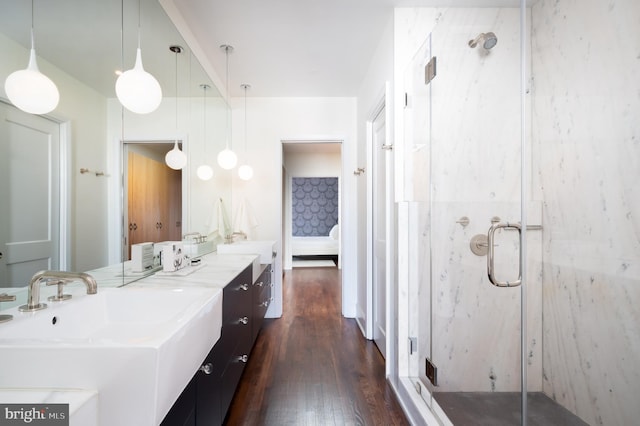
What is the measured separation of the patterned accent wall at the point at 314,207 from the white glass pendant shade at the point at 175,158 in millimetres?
5498

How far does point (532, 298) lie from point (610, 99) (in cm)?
115

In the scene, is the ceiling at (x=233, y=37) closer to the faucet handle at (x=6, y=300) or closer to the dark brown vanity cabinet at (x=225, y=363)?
the faucet handle at (x=6, y=300)

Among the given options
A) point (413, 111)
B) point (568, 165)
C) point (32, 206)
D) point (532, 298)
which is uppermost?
point (413, 111)

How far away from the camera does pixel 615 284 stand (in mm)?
1396

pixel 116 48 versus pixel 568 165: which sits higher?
pixel 116 48

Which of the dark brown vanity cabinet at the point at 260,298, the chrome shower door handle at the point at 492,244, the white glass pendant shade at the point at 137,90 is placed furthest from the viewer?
the dark brown vanity cabinet at the point at 260,298

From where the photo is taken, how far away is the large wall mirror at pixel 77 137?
33.8 inches

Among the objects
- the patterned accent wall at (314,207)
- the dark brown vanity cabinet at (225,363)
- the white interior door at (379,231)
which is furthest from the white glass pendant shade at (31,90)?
the patterned accent wall at (314,207)

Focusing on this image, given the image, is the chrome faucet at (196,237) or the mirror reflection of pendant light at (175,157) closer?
the mirror reflection of pendant light at (175,157)

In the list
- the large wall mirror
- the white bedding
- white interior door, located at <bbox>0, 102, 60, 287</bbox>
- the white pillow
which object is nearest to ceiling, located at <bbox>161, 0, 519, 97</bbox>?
the large wall mirror

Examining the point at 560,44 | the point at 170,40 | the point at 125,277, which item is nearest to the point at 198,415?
the point at 125,277

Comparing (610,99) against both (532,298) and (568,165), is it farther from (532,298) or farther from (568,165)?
(532,298)

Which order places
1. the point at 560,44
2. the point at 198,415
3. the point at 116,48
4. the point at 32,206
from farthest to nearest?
the point at 560,44
the point at 116,48
the point at 198,415
the point at 32,206

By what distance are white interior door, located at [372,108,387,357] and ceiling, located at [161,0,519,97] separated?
602 mm
